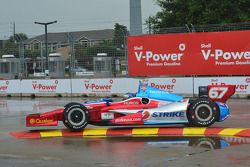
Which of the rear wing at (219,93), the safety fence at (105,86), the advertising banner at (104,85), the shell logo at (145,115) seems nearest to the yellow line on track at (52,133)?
the shell logo at (145,115)

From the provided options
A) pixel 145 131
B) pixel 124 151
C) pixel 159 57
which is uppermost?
pixel 159 57

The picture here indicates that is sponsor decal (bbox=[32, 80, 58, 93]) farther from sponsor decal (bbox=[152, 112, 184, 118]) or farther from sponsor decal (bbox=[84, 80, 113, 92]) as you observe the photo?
sponsor decal (bbox=[152, 112, 184, 118])

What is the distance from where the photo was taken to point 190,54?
24172 millimetres

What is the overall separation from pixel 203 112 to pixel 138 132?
152 cm

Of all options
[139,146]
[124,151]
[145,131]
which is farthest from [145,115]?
[124,151]

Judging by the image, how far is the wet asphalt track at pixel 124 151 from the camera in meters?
7.83

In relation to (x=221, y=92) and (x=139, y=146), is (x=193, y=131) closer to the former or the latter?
(x=221, y=92)

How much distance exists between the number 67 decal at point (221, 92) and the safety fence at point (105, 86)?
10297mm

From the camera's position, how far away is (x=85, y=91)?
2509cm

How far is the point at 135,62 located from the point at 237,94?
5985 mm

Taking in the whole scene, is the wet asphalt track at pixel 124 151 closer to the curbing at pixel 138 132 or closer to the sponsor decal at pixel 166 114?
the curbing at pixel 138 132

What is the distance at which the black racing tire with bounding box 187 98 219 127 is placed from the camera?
1105cm

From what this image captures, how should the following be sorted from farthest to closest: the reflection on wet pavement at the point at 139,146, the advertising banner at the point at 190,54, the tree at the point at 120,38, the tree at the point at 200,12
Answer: the tree at the point at 200,12
the tree at the point at 120,38
the advertising banner at the point at 190,54
the reflection on wet pavement at the point at 139,146

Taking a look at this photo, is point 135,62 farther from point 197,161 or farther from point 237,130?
point 197,161
